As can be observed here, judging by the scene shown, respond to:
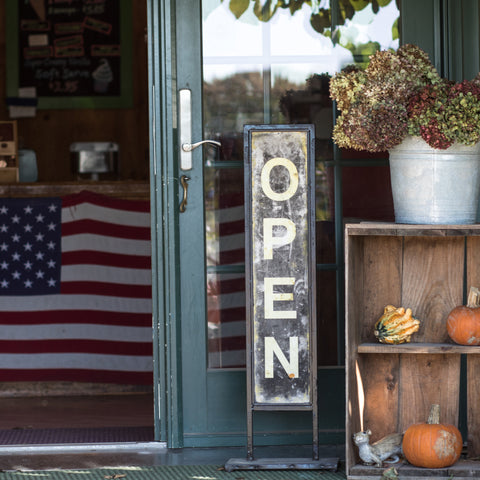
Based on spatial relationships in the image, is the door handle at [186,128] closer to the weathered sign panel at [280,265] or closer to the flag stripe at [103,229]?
the weathered sign panel at [280,265]

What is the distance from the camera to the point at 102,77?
634cm

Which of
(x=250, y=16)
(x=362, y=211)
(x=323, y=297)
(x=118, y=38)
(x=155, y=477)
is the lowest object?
(x=155, y=477)

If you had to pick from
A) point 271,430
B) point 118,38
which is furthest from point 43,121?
point 271,430

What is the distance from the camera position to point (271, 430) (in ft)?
11.0

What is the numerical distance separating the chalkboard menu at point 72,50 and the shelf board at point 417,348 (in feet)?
12.7

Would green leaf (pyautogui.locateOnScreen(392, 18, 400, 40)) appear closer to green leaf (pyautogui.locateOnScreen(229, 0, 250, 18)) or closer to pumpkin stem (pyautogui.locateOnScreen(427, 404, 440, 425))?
green leaf (pyautogui.locateOnScreen(229, 0, 250, 18))

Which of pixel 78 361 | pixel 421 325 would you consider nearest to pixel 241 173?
pixel 421 325

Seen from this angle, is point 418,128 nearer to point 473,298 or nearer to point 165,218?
point 473,298

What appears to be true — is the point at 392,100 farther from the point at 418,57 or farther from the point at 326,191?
the point at 326,191

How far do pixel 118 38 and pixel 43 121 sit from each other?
0.82 meters

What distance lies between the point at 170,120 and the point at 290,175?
0.56 metres

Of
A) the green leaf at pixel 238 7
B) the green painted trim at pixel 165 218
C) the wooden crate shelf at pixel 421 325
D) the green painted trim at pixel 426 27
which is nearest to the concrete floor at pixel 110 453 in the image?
the green painted trim at pixel 165 218

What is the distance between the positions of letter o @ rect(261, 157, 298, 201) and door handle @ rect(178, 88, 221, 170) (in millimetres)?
336

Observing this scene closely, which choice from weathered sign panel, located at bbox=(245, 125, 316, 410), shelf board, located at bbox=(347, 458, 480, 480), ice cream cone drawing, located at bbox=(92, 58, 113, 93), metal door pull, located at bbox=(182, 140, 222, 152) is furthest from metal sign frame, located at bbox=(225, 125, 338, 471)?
ice cream cone drawing, located at bbox=(92, 58, 113, 93)
